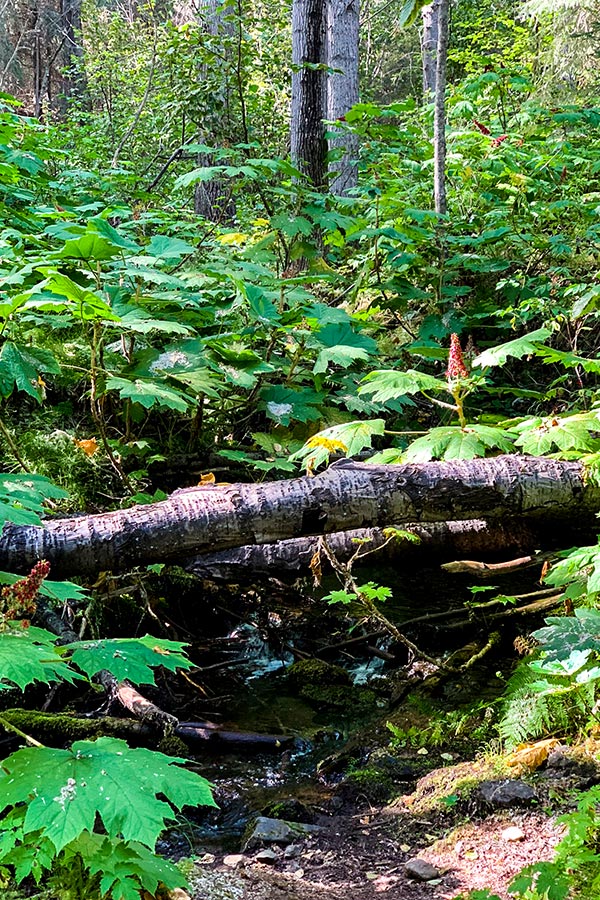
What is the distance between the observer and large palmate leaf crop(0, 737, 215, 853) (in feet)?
4.39

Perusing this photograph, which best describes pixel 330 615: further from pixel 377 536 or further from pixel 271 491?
pixel 271 491

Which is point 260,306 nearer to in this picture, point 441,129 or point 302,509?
point 302,509

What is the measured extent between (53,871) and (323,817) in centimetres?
138

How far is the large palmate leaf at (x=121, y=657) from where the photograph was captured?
158cm

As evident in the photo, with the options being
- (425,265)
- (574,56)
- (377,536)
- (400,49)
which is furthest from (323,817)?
(400,49)

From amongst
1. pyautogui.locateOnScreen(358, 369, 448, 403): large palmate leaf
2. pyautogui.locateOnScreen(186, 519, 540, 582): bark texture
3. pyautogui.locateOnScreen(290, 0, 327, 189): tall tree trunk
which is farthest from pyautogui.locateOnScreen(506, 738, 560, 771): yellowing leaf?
pyautogui.locateOnScreen(290, 0, 327, 189): tall tree trunk

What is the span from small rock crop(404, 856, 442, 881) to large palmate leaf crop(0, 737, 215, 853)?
4.38 ft

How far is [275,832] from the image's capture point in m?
2.83

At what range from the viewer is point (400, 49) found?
22.1m

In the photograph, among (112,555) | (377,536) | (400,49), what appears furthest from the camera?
(400,49)

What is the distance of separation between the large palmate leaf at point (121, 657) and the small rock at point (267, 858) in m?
1.30

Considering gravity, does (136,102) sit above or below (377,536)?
above

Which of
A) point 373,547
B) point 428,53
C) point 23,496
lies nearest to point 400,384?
point 373,547

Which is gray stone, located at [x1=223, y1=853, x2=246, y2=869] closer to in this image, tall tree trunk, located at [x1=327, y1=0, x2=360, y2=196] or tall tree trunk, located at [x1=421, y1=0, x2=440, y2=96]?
tall tree trunk, located at [x1=421, y1=0, x2=440, y2=96]
